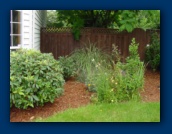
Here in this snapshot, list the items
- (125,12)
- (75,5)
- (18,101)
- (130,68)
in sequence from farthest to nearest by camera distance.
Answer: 1. (125,12)
2. (130,68)
3. (18,101)
4. (75,5)

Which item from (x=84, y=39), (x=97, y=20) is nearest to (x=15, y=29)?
(x=84, y=39)

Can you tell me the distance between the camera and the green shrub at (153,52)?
839 cm

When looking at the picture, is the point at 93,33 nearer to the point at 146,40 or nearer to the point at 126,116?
the point at 146,40

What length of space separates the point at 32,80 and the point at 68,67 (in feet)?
7.28

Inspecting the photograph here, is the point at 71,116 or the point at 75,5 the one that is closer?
the point at 75,5

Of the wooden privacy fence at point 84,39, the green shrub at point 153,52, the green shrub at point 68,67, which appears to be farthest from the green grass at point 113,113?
the wooden privacy fence at point 84,39

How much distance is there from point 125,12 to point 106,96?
224 cm

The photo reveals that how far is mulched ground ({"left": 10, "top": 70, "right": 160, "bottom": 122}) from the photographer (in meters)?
5.20

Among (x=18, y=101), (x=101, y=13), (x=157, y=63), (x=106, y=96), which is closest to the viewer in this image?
(x=18, y=101)

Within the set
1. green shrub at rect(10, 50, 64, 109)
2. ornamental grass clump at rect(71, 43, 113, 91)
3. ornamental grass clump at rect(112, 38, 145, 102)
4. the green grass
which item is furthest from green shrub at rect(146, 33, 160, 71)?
green shrub at rect(10, 50, 64, 109)

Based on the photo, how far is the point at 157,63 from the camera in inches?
329

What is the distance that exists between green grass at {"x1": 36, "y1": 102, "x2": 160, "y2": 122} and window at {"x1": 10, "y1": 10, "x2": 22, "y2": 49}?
5.24 ft

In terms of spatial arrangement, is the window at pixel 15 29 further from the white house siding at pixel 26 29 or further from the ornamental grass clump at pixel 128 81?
the ornamental grass clump at pixel 128 81

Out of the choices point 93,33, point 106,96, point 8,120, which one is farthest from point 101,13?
point 8,120
